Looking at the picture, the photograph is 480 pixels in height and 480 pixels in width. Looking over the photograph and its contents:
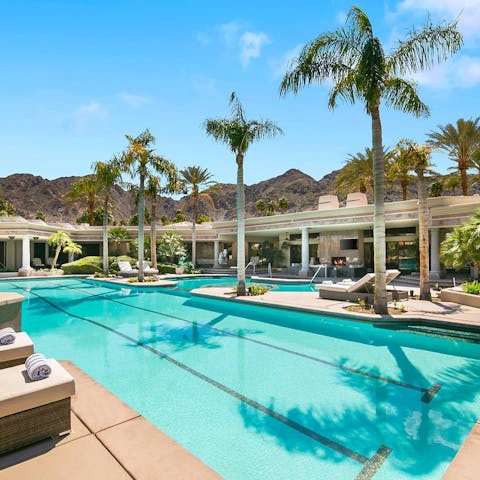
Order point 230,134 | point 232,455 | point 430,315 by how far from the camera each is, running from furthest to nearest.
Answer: point 230,134
point 430,315
point 232,455

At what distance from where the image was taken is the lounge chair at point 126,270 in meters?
24.1

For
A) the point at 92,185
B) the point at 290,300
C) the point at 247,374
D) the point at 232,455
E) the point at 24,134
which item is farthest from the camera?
the point at 92,185

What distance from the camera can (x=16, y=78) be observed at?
12.3 m

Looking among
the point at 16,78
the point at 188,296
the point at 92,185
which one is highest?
the point at 16,78

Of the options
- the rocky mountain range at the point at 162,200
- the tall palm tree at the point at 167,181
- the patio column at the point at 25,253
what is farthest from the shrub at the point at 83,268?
the rocky mountain range at the point at 162,200

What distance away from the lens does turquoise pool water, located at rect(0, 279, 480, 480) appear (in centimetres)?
347

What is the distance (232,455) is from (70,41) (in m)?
12.4

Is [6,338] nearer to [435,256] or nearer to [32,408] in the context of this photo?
[32,408]

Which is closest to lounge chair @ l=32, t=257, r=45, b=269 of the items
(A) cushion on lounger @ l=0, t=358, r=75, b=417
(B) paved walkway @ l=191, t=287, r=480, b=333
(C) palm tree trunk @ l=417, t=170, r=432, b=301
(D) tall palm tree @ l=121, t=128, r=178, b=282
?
(D) tall palm tree @ l=121, t=128, r=178, b=282

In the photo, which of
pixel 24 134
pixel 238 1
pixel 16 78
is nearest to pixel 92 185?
pixel 24 134

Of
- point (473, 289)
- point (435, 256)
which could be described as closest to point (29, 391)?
point (473, 289)

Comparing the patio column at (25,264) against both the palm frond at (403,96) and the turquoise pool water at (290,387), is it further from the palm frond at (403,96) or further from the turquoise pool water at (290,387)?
Result: the palm frond at (403,96)

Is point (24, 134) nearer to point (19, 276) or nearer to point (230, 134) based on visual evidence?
point (19, 276)

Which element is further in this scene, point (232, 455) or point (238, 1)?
point (238, 1)
